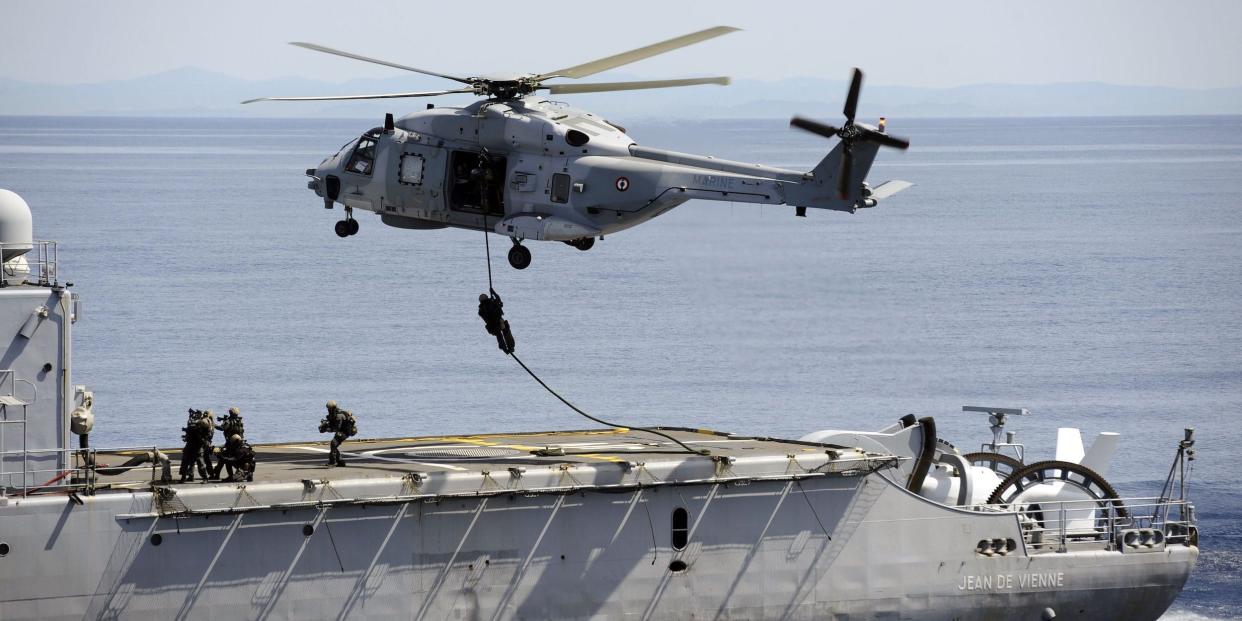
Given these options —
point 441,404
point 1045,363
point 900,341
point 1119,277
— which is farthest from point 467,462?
point 1119,277

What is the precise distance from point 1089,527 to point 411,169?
1514 centimetres

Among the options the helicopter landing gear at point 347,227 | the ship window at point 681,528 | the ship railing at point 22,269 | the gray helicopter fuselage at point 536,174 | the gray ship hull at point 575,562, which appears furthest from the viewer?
the helicopter landing gear at point 347,227

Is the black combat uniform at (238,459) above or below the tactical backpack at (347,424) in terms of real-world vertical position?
below

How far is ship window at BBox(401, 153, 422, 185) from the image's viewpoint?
110ft

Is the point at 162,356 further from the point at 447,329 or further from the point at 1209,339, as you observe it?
the point at 1209,339

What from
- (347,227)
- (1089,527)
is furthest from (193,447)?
(1089,527)

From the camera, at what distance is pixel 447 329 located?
79625mm

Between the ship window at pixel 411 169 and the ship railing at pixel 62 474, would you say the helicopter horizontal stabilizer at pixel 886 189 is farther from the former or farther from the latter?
the ship railing at pixel 62 474

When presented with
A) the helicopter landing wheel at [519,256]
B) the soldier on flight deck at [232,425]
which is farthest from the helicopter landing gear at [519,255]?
the soldier on flight deck at [232,425]

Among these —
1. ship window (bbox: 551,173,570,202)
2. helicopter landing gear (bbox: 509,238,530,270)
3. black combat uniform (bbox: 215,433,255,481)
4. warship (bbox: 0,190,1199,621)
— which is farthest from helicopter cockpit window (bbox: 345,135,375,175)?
black combat uniform (bbox: 215,433,255,481)

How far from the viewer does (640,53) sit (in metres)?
31.4

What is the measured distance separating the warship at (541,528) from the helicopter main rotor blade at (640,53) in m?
7.05

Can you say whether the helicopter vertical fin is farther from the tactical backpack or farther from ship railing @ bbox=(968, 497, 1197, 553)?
the tactical backpack

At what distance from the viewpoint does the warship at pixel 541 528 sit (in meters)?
26.1
